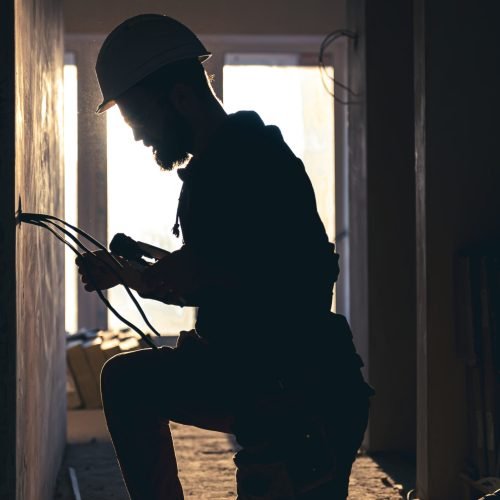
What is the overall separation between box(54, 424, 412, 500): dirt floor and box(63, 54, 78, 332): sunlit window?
7.63 feet

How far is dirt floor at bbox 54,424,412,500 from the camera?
3.83 m

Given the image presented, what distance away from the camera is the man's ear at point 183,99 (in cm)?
215

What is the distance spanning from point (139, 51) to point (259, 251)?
1.66ft

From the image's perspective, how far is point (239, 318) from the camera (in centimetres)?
212

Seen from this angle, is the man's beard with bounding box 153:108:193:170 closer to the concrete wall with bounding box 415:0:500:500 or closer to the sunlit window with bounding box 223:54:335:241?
the concrete wall with bounding box 415:0:500:500

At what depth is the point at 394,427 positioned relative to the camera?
15.0 feet

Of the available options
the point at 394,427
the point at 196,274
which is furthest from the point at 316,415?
the point at 394,427

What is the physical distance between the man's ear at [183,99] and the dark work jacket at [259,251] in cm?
9

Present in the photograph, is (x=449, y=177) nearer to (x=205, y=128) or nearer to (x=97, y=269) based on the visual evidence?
(x=205, y=128)

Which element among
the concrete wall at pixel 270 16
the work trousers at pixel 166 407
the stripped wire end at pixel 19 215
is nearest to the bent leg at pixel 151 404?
the work trousers at pixel 166 407

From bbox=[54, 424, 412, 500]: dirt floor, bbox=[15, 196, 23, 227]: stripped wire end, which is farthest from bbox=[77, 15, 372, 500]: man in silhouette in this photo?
Answer: bbox=[54, 424, 412, 500]: dirt floor

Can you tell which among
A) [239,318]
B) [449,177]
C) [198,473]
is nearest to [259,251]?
[239,318]

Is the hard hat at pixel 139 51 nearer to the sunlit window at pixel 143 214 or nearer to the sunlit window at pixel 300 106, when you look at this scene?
the sunlit window at pixel 143 214
